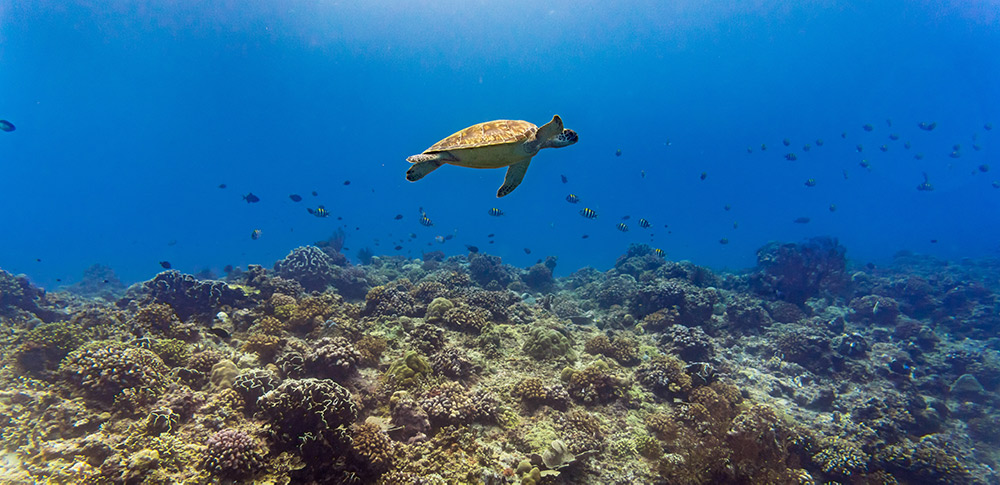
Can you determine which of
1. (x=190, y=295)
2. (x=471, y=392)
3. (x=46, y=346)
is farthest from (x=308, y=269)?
(x=471, y=392)

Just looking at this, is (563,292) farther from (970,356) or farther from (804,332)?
(970,356)

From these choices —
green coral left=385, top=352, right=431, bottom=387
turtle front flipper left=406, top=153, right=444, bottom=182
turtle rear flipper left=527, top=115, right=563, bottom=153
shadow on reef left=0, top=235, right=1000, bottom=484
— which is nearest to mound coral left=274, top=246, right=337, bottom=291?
shadow on reef left=0, top=235, right=1000, bottom=484

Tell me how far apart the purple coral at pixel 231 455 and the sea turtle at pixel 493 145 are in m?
4.63

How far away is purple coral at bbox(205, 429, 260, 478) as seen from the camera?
15.3 ft

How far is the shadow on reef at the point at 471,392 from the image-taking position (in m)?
5.26

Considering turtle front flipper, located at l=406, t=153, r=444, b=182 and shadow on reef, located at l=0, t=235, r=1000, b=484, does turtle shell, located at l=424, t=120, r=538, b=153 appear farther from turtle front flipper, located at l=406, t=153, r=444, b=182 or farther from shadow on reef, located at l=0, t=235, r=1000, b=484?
shadow on reef, located at l=0, t=235, r=1000, b=484

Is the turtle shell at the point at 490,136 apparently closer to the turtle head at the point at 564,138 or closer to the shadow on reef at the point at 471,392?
the turtle head at the point at 564,138

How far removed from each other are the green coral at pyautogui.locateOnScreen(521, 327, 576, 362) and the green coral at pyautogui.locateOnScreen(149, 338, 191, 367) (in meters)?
8.36

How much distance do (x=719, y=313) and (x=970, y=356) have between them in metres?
7.98

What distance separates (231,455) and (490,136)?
6.13 meters

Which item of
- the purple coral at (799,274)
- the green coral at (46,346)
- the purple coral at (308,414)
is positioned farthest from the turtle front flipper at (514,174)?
the purple coral at (799,274)

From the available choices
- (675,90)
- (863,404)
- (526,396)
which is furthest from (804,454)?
(675,90)

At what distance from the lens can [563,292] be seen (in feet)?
68.9

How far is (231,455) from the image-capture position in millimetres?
4711
